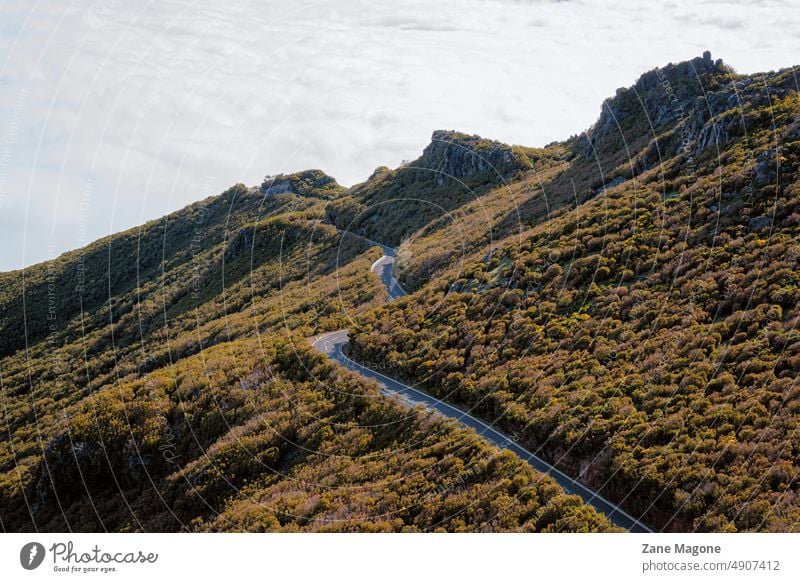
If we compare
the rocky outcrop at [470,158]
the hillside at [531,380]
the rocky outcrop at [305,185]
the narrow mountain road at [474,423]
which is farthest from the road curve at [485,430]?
the rocky outcrop at [305,185]

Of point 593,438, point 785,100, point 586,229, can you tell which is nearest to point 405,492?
point 593,438

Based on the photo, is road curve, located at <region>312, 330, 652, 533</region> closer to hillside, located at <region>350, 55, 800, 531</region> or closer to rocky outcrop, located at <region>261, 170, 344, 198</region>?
hillside, located at <region>350, 55, 800, 531</region>

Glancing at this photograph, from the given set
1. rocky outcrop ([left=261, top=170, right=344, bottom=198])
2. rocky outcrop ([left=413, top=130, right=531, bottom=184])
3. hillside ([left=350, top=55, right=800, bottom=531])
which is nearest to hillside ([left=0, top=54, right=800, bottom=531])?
hillside ([left=350, top=55, right=800, bottom=531])

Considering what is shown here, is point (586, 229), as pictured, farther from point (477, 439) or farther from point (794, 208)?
point (477, 439)

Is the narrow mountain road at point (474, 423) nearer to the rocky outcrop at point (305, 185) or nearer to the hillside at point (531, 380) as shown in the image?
the hillside at point (531, 380)

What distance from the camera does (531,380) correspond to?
1038 inches

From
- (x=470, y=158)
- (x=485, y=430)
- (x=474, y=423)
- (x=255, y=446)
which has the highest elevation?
(x=470, y=158)

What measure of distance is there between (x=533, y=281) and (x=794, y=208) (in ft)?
49.6

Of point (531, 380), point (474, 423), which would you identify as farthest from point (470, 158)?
point (474, 423)

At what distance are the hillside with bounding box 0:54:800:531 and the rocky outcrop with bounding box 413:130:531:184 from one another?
16.1 metres

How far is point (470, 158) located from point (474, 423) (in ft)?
226

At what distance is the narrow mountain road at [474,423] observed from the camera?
18.7m

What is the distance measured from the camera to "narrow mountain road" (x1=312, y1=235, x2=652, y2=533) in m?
18.7

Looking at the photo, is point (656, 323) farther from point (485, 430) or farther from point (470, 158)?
point (470, 158)
